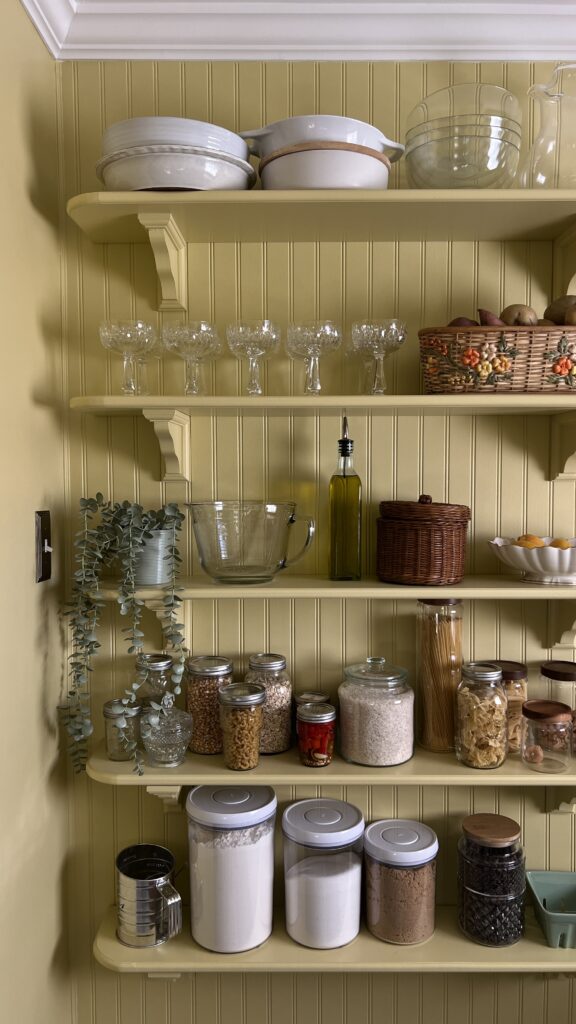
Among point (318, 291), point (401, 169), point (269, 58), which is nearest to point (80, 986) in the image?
point (318, 291)

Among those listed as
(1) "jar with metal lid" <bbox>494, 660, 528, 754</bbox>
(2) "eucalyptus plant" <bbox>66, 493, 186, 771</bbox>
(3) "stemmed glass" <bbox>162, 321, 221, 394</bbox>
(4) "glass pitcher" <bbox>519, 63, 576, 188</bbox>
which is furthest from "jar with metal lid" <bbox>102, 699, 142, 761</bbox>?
(4) "glass pitcher" <bbox>519, 63, 576, 188</bbox>

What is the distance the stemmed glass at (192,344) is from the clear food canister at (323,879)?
858 millimetres

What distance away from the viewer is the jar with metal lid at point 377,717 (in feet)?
4.65

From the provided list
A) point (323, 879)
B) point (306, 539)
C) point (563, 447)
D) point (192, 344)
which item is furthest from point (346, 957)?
point (192, 344)

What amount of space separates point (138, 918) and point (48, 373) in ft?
3.48

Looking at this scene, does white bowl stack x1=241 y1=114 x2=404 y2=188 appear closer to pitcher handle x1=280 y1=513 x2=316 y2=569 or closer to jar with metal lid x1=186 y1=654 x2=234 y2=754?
pitcher handle x1=280 y1=513 x2=316 y2=569

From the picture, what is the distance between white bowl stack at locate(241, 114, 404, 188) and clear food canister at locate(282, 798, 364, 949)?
116 cm

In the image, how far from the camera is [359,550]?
1.47 m

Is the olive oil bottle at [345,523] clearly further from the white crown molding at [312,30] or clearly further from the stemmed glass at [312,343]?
the white crown molding at [312,30]

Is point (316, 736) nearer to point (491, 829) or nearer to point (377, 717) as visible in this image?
point (377, 717)

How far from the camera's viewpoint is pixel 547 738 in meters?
1.43

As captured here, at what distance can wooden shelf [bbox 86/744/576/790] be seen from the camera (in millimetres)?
1377

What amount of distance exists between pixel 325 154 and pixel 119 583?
2.76 feet

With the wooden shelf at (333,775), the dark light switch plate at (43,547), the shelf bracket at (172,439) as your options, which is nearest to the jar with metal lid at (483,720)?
the wooden shelf at (333,775)
